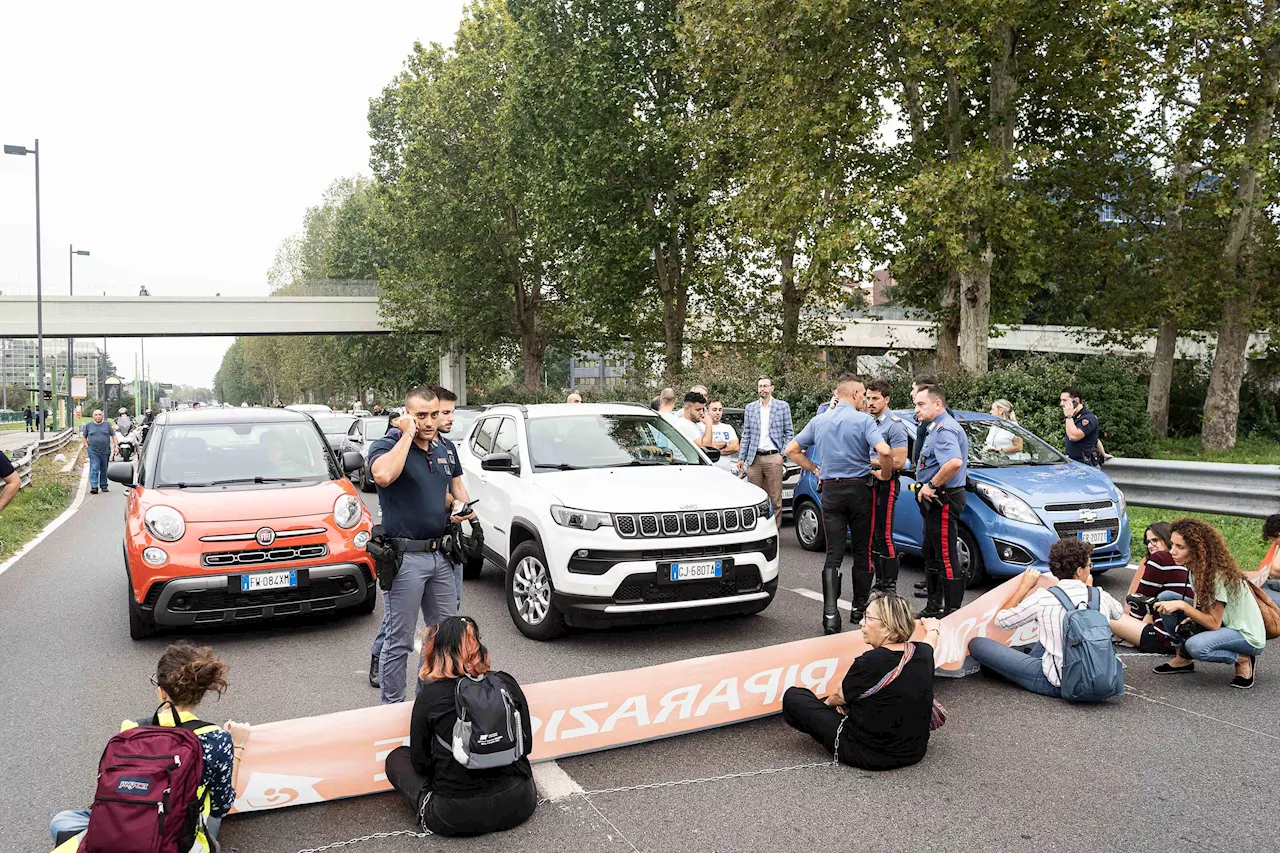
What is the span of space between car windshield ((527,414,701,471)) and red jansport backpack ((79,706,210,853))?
4.36 meters

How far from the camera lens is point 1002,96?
18969 millimetres

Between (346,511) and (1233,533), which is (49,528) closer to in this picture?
(346,511)

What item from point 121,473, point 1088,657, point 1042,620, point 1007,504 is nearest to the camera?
point 1088,657

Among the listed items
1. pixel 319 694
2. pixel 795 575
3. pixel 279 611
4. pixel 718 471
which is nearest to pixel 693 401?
pixel 795 575

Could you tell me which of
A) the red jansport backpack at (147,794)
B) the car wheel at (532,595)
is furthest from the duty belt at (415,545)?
the red jansport backpack at (147,794)

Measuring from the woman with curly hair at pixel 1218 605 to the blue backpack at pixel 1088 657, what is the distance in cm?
83

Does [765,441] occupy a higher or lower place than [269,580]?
higher

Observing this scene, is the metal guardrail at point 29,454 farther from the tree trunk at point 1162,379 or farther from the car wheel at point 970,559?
the tree trunk at point 1162,379

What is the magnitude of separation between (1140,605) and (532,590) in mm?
4328

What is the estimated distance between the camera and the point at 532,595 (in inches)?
276

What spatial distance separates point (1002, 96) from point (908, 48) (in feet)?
8.08

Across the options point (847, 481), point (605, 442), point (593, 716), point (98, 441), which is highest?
point (605, 442)

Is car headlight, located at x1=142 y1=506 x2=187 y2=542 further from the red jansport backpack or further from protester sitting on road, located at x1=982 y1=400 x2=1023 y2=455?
protester sitting on road, located at x1=982 y1=400 x2=1023 y2=455

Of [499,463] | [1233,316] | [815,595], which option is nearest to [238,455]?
[499,463]
